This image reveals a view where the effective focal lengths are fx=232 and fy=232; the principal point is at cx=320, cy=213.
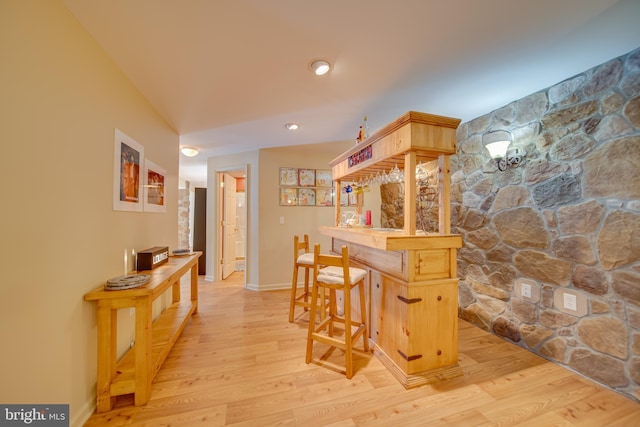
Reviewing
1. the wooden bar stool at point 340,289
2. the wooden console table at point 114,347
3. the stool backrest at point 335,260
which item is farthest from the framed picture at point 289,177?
the wooden console table at point 114,347

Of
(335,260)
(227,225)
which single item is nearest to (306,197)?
(227,225)

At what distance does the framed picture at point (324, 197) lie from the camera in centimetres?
408

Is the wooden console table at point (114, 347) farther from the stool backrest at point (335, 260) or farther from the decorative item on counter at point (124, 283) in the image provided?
the stool backrest at point (335, 260)

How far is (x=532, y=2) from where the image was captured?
1186 mm

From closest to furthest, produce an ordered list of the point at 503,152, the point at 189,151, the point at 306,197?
1. the point at 503,152
2. the point at 189,151
3. the point at 306,197

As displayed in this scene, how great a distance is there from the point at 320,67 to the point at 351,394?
226cm

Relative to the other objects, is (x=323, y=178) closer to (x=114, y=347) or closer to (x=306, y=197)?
(x=306, y=197)

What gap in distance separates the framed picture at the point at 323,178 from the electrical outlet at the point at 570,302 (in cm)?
312

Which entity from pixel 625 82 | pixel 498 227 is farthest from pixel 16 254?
pixel 625 82

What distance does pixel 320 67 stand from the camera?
1665 millimetres

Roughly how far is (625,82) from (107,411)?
389 centimetres

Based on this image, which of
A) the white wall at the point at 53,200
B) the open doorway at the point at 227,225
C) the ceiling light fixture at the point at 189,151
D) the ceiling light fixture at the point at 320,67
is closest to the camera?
the white wall at the point at 53,200

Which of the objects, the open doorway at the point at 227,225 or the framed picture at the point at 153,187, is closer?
the framed picture at the point at 153,187

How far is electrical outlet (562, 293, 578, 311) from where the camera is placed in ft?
5.75
